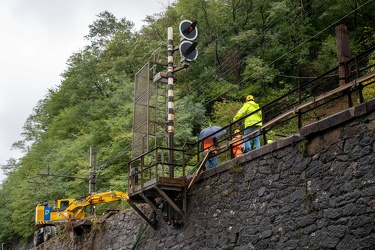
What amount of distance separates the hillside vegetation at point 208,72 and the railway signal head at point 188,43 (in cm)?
1007

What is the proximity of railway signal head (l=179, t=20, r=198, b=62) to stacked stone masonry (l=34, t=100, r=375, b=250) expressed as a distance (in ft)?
11.6

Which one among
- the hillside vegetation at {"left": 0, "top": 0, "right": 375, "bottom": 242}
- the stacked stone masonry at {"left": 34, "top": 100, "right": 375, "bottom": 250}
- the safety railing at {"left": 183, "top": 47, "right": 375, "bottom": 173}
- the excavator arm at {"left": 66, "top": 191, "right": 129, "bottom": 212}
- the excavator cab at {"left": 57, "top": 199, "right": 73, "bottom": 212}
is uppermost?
the hillside vegetation at {"left": 0, "top": 0, "right": 375, "bottom": 242}

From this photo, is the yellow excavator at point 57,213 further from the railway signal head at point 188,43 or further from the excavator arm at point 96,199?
the railway signal head at point 188,43

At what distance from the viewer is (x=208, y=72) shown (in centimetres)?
2867

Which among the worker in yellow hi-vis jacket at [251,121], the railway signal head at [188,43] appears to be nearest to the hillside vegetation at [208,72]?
the railway signal head at [188,43]

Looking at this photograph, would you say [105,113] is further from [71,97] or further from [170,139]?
[170,139]

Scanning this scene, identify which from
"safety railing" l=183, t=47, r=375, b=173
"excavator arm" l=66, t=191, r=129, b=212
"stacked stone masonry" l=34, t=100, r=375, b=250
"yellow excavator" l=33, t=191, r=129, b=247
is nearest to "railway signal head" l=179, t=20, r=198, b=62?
"safety railing" l=183, t=47, r=375, b=173

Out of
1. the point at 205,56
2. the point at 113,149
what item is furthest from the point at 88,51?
the point at 113,149

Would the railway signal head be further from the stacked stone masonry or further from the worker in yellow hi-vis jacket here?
the stacked stone masonry

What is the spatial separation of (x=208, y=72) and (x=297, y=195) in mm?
21087

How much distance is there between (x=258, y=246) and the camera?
8.68 metres

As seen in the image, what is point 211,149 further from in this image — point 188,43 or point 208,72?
point 208,72

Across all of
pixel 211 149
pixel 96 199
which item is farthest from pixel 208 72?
pixel 211 149

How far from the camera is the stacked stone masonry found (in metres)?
7.00
